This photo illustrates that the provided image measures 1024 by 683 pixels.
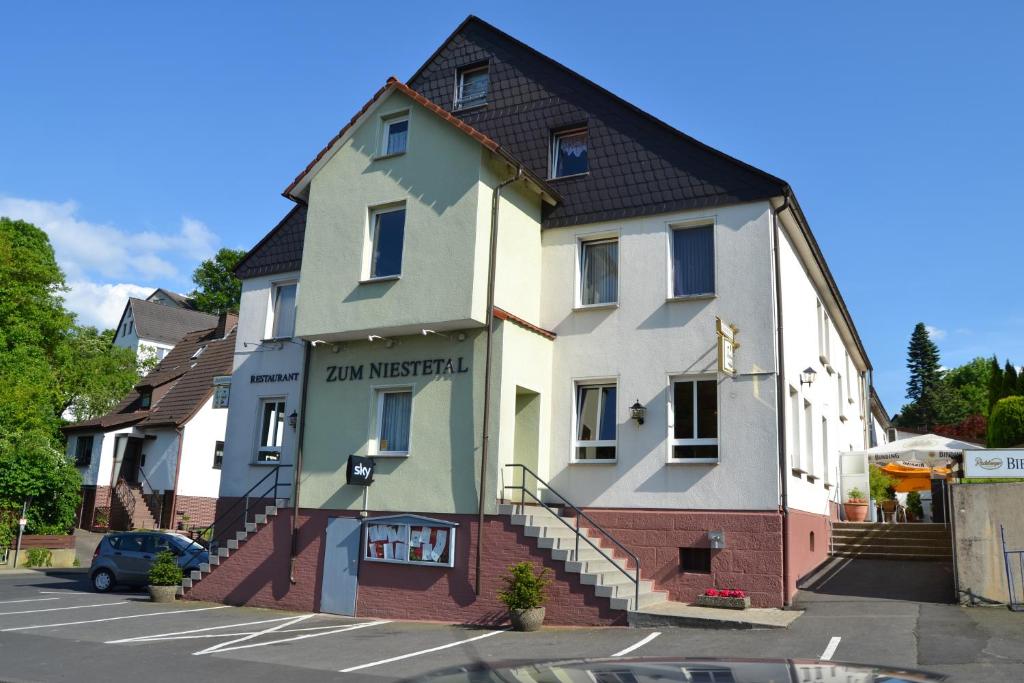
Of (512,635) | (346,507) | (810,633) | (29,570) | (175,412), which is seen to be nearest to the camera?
(810,633)

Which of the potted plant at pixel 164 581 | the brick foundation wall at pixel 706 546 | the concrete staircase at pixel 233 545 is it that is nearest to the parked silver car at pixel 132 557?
the potted plant at pixel 164 581

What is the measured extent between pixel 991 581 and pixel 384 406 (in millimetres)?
11490

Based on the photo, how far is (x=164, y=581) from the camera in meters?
18.7

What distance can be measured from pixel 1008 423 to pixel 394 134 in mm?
17877

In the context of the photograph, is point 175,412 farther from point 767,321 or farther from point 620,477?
point 767,321

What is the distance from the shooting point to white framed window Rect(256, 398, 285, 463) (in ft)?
68.5

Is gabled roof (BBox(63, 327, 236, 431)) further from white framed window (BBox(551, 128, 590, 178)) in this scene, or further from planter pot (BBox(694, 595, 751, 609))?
planter pot (BBox(694, 595, 751, 609))

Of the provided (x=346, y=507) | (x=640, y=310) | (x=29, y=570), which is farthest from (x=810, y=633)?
(x=29, y=570)

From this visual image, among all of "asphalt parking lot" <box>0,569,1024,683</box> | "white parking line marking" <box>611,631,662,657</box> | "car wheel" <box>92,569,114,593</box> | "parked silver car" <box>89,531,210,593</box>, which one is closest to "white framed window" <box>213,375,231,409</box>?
"parked silver car" <box>89,531,210,593</box>

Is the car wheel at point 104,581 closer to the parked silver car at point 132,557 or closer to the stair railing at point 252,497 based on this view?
the parked silver car at point 132,557

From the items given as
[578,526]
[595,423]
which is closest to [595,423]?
[595,423]

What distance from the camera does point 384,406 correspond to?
17797 millimetres

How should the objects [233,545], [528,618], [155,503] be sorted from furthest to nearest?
1. [155,503]
2. [233,545]
3. [528,618]

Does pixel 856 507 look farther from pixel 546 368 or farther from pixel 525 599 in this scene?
pixel 525 599
